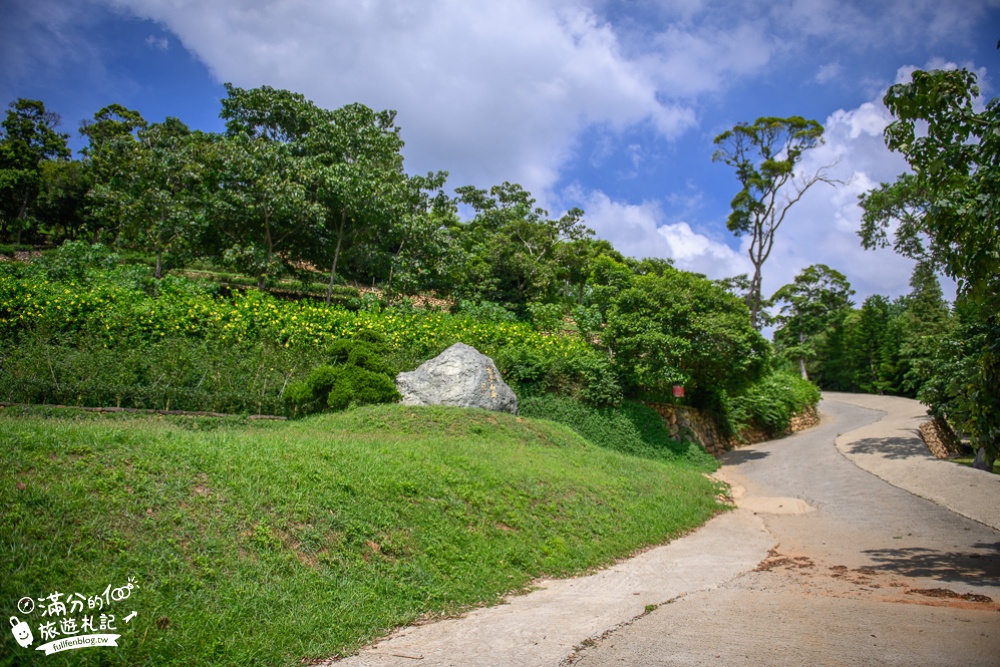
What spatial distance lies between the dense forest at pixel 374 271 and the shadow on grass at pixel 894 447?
4.50 feet

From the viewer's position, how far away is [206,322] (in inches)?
496

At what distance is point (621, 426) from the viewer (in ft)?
49.5

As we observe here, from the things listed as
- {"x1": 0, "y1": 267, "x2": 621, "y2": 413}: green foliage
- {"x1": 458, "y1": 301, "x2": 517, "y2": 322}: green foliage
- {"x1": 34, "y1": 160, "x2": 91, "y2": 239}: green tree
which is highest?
{"x1": 34, "y1": 160, "x2": 91, "y2": 239}: green tree

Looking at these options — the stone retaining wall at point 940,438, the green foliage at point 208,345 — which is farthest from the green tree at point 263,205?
the stone retaining wall at point 940,438

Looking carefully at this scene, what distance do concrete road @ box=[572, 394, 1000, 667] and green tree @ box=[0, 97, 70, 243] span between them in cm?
3358

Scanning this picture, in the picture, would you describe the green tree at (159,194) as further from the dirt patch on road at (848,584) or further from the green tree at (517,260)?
the dirt patch on road at (848,584)

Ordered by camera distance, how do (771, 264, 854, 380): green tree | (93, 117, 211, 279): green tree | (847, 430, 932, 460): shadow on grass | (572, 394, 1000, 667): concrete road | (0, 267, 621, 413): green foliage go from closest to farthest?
(572, 394, 1000, 667): concrete road → (0, 267, 621, 413): green foliage → (847, 430, 932, 460): shadow on grass → (93, 117, 211, 279): green tree → (771, 264, 854, 380): green tree

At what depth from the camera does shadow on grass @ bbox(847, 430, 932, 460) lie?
15430mm

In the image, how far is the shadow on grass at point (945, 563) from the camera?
6.52 m

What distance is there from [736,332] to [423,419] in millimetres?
9287

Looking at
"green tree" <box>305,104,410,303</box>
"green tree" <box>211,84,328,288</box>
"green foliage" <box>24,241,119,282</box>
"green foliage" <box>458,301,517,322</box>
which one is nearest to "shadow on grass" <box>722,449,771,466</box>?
"green foliage" <box>458,301,517,322</box>

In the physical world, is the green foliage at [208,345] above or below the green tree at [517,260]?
below

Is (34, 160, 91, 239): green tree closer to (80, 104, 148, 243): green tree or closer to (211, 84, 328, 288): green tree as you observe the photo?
(80, 104, 148, 243): green tree

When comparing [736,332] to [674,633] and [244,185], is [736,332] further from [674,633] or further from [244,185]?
[244,185]
